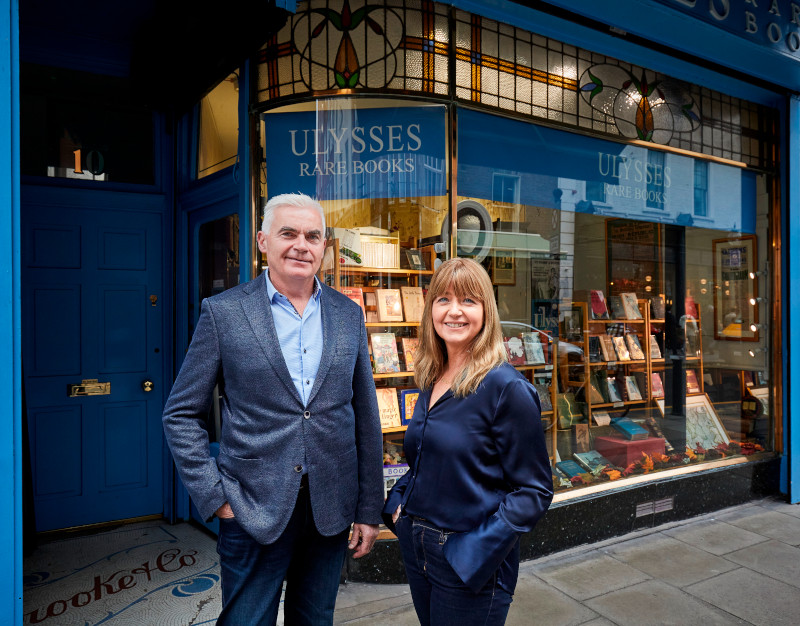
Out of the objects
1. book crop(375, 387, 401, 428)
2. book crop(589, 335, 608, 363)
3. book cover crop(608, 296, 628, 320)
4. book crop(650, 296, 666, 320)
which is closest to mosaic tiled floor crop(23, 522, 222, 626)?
book crop(375, 387, 401, 428)

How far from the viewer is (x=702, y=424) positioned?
5426 mm

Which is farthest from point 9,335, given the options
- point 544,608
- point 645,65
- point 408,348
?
point 645,65

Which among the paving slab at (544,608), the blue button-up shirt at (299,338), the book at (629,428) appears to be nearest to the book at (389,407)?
the paving slab at (544,608)

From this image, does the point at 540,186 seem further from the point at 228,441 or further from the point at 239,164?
Result: the point at 228,441

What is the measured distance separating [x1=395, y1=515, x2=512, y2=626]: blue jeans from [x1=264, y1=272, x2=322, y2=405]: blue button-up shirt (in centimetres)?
60

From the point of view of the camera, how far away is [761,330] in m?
5.55

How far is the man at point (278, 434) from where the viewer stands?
1.93 metres

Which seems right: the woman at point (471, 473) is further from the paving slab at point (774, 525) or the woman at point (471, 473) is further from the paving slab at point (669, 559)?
the paving slab at point (774, 525)

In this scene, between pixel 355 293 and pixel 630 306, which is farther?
pixel 630 306

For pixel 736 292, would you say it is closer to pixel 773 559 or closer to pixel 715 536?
pixel 715 536

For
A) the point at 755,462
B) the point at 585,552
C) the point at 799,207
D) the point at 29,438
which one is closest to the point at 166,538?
the point at 29,438

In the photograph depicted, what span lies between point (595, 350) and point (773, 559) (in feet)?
6.27

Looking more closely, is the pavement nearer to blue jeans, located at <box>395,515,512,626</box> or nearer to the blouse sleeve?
blue jeans, located at <box>395,515,512,626</box>

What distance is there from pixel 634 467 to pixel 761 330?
2.04 m
